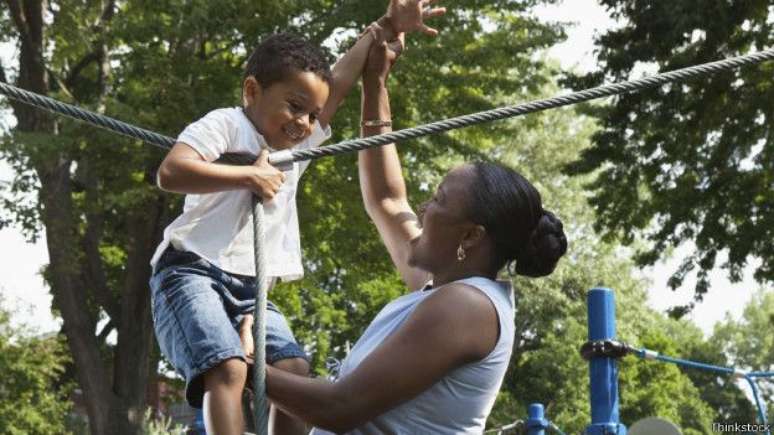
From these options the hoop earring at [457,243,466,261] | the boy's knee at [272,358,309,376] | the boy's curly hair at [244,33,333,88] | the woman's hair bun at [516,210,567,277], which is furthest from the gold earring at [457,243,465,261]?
the boy's curly hair at [244,33,333,88]

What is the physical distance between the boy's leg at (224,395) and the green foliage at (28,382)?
23.3 meters

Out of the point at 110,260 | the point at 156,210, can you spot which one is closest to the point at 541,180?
the point at 110,260

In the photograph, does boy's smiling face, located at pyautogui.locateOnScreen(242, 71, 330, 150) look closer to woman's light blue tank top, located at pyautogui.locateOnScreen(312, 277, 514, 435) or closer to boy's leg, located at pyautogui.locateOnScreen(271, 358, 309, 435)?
boy's leg, located at pyautogui.locateOnScreen(271, 358, 309, 435)

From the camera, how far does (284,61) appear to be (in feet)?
10.7

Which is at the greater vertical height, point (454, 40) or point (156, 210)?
point (454, 40)

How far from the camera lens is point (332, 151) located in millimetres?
2932

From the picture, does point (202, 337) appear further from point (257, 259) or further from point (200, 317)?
point (257, 259)

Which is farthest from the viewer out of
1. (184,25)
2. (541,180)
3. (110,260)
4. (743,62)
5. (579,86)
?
(541,180)

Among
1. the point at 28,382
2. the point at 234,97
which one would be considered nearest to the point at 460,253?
the point at 234,97

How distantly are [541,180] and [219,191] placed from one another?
87.4ft

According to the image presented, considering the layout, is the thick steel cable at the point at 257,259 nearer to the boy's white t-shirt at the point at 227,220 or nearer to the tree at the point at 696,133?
the boy's white t-shirt at the point at 227,220

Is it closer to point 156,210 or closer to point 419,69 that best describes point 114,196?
point 156,210

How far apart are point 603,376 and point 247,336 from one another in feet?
9.48

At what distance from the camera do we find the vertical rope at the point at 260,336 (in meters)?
2.66
